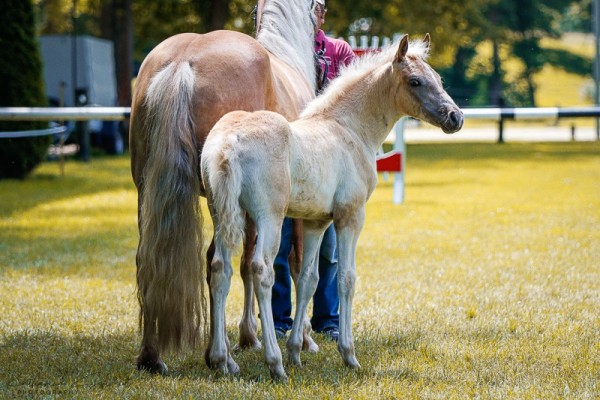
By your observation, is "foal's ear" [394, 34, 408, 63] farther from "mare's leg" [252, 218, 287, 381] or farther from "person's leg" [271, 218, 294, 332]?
"person's leg" [271, 218, 294, 332]

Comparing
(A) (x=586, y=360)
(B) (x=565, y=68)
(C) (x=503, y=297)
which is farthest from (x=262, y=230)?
(B) (x=565, y=68)

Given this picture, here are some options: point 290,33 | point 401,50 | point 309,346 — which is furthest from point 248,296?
point 290,33

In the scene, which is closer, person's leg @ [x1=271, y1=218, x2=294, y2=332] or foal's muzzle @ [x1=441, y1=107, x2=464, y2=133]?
foal's muzzle @ [x1=441, y1=107, x2=464, y2=133]

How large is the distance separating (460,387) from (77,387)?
2.12 m

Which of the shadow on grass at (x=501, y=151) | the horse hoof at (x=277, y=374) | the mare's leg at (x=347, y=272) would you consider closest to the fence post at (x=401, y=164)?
the mare's leg at (x=347, y=272)

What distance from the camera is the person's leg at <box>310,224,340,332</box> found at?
6.75 meters

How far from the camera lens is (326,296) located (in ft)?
22.2

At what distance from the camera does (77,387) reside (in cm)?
509

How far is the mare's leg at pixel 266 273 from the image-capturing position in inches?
190

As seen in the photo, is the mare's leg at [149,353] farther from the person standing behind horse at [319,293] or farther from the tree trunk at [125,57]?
the tree trunk at [125,57]

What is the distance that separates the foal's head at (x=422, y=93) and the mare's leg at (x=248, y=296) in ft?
4.15

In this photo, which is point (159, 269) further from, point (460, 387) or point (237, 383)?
point (460, 387)

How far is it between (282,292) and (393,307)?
45.3 inches

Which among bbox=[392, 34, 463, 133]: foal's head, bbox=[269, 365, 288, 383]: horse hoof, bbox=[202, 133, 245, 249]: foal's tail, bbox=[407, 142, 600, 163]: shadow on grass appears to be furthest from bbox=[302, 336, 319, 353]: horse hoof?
bbox=[407, 142, 600, 163]: shadow on grass
